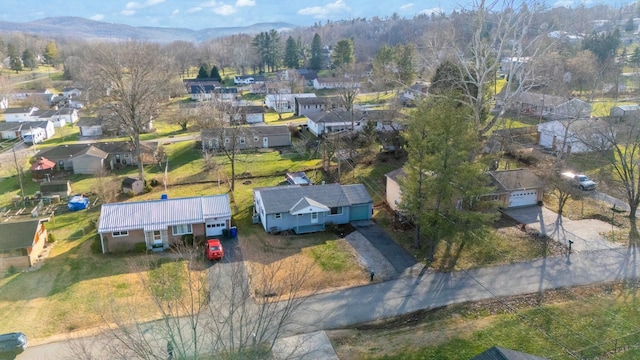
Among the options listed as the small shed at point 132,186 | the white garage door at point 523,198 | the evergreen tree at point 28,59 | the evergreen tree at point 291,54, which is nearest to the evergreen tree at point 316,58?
the evergreen tree at point 291,54

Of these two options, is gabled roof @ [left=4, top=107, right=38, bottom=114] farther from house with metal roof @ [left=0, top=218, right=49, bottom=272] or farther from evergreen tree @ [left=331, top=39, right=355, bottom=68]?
evergreen tree @ [left=331, top=39, right=355, bottom=68]

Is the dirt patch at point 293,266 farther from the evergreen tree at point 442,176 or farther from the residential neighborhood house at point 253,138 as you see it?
the residential neighborhood house at point 253,138

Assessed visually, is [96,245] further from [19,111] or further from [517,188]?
[19,111]

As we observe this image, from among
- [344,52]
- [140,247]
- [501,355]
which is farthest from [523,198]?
[344,52]

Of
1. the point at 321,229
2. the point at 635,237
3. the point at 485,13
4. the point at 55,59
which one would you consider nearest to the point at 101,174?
the point at 321,229

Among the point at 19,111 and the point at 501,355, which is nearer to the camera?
the point at 501,355

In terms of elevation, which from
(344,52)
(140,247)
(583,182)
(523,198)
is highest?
(344,52)

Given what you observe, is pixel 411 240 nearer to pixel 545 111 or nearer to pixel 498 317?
pixel 498 317
